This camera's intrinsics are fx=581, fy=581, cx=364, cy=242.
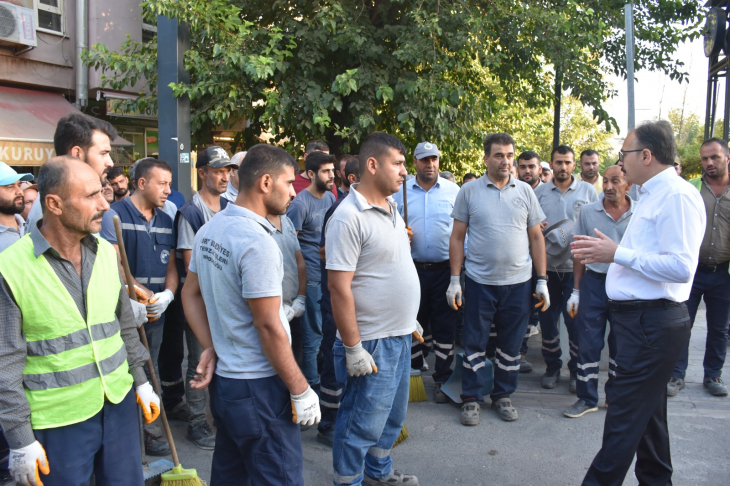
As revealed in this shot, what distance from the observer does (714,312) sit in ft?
17.3

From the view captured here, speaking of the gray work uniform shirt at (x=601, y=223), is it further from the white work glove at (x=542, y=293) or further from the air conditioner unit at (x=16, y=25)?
the air conditioner unit at (x=16, y=25)

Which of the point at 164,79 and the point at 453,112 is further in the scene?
the point at 453,112

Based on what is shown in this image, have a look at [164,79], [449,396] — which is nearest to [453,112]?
[164,79]

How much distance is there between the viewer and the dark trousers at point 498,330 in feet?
15.5

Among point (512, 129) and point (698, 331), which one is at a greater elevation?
point (512, 129)

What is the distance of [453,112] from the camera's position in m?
8.62

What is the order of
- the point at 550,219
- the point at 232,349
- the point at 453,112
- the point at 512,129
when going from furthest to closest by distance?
the point at 512,129
the point at 453,112
the point at 550,219
the point at 232,349

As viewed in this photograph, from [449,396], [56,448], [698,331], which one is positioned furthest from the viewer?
[698,331]

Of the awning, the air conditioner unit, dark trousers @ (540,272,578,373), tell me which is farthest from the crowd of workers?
the air conditioner unit

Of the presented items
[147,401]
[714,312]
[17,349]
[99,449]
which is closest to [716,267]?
[714,312]

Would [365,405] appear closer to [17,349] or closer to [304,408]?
[304,408]

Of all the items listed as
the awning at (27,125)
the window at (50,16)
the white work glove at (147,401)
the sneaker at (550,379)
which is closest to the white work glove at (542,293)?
the sneaker at (550,379)

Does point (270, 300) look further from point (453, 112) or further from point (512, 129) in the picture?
point (512, 129)

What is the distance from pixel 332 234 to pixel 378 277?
13.6 inches
